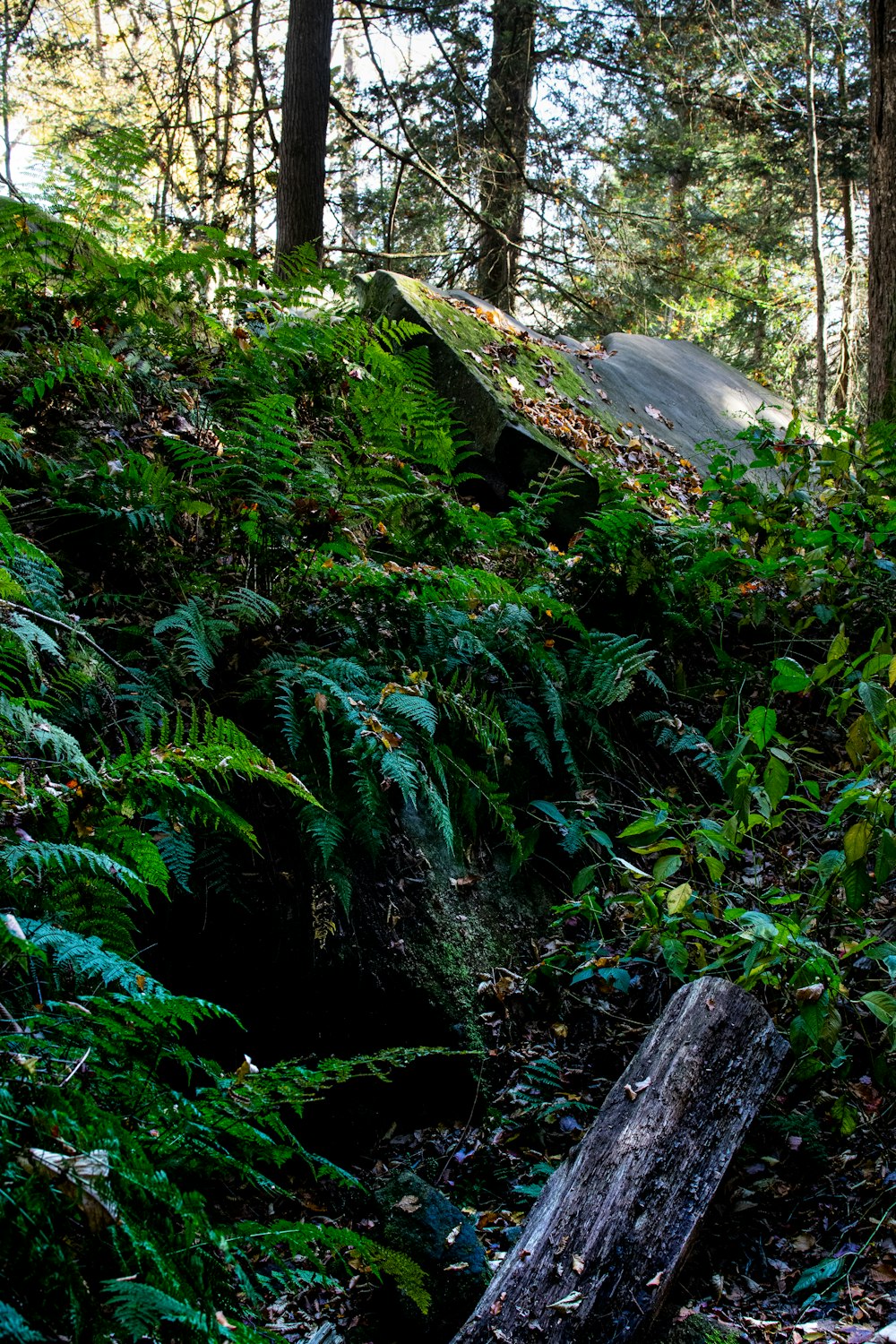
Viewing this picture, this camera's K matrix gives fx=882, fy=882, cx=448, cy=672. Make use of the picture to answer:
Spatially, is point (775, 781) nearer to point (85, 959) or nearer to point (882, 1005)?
point (882, 1005)

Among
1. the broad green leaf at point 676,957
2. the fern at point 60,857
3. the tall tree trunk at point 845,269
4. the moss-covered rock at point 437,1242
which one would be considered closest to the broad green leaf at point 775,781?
the broad green leaf at point 676,957

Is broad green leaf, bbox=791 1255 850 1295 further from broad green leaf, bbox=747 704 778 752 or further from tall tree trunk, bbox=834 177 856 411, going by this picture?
tall tree trunk, bbox=834 177 856 411

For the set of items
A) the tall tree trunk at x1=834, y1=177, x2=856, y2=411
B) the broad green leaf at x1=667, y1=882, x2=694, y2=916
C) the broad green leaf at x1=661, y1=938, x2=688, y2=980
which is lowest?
the broad green leaf at x1=661, y1=938, x2=688, y2=980

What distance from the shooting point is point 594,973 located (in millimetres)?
3252

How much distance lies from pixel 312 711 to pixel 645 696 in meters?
2.02

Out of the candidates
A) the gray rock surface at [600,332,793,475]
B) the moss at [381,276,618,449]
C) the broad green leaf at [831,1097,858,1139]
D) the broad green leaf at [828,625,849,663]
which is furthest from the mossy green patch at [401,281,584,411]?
the broad green leaf at [831,1097,858,1139]

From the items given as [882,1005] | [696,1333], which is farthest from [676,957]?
[696,1333]

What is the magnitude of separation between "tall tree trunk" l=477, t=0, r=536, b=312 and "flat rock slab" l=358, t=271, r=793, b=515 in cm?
260

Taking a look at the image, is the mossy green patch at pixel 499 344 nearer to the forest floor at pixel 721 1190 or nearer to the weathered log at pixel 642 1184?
the forest floor at pixel 721 1190

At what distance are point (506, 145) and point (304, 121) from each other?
3973 millimetres

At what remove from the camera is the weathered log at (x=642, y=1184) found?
1.99 meters

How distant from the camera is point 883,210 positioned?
608cm

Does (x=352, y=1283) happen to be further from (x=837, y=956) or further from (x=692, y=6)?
(x=692, y=6)

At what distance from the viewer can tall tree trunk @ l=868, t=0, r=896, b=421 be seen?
5.93 m
